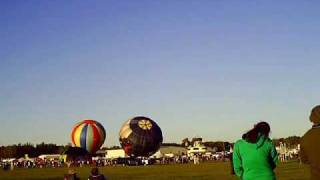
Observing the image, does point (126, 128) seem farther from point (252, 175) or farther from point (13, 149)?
point (13, 149)

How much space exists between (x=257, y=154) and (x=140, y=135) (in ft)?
206

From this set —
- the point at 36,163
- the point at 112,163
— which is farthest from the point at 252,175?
the point at 36,163

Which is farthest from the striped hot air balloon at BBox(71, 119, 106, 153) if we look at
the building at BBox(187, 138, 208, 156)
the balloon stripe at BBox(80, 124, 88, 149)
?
the building at BBox(187, 138, 208, 156)

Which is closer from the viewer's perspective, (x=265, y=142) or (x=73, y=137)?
(x=265, y=142)

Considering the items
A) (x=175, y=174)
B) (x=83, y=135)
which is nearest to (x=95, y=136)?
(x=83, y=135)

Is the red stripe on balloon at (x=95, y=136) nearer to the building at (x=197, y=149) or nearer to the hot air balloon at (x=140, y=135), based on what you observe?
the hot air balloon at (x=140, y=135)

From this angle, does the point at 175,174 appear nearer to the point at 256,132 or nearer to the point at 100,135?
the point at 256,132

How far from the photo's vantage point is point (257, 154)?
24.5 feet

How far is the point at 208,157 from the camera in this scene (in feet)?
351

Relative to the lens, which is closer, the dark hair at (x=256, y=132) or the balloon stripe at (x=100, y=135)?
the dark hair at (x=256, y=132)

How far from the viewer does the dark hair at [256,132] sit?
7320 mm

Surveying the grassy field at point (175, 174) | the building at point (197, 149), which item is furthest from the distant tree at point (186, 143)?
the grassy field at point (175, 174)

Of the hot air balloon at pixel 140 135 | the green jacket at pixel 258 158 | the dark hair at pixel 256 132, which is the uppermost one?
the hot air balloon at pixel 140 135

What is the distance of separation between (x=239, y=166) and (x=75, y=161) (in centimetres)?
7826
